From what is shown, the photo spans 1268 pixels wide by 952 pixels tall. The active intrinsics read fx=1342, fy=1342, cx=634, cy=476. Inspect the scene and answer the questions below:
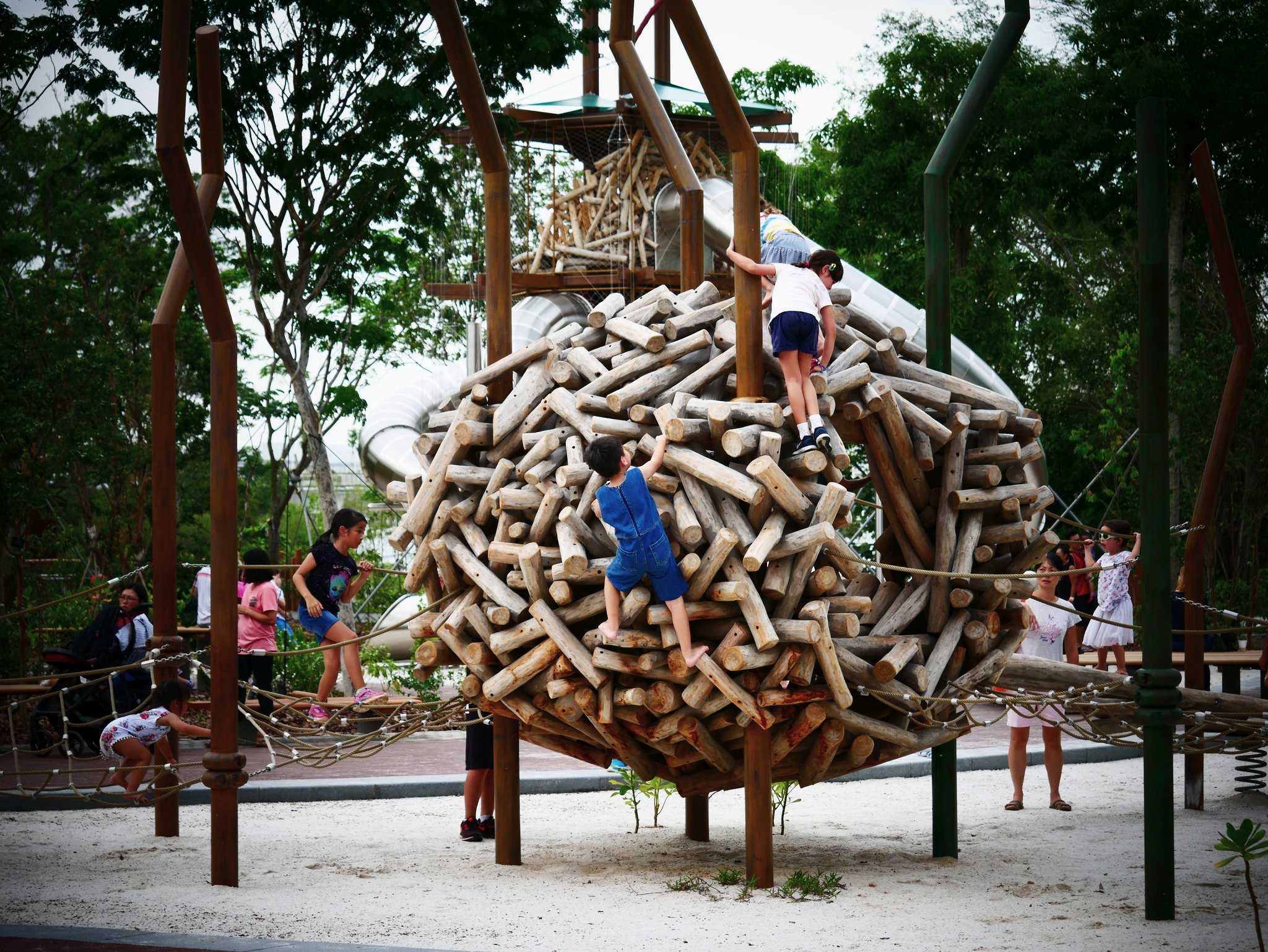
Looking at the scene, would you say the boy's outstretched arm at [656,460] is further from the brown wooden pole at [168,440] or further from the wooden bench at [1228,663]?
the wooden bench at [1228,663]

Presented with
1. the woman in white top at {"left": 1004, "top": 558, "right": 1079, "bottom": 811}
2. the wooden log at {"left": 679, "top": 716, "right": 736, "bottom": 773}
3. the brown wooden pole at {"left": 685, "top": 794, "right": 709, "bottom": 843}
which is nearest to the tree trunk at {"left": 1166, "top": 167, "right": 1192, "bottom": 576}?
the woman in white top at {"left": 1004, "top": 558, "right": 1079, "bottom": 811}

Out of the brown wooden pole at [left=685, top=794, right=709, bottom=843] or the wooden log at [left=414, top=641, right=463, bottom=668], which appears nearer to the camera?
the wooden log at [left=414, top=641, right=463, bottom=668]

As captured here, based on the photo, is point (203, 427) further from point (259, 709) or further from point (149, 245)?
point (259, 709)

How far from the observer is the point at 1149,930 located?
254 inches

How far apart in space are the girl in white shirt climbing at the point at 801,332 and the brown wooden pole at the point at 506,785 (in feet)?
8.38

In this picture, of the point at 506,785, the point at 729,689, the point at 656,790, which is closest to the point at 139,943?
the point at 506,785

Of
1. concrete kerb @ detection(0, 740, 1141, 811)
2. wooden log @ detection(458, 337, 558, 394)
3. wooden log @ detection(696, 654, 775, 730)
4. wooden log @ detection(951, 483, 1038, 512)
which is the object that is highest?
wooden log @ detection(458, 337, 558, 394)

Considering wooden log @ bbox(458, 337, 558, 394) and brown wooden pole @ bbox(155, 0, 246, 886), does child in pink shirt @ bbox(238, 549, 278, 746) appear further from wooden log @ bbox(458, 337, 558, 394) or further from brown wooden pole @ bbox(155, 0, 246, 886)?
wooden log @ bbox(458, 337, 558, 394)

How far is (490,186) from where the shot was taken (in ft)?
28.2

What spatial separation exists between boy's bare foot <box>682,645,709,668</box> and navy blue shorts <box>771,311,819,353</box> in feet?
5.57

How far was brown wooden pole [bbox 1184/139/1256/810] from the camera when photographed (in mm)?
10297

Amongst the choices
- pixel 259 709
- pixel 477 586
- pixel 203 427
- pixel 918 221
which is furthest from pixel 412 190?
pixel 918 221

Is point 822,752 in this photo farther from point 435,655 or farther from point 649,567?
point 435,655

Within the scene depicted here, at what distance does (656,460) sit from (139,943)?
3318 millimetres
